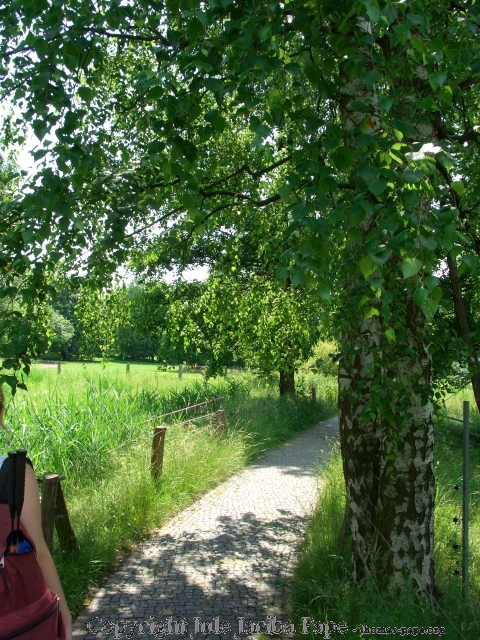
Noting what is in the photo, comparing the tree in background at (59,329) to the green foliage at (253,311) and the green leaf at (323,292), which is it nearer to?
the green foliage at (253,311)

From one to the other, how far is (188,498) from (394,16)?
6965 mm

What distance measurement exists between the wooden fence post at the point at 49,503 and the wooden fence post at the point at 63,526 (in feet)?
0.36

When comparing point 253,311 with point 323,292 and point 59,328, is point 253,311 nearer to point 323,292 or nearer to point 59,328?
point 323,292

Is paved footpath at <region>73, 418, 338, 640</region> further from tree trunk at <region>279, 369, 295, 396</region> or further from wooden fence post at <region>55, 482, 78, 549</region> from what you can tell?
tree trunk at <region>279, 369, 295, 396</region>

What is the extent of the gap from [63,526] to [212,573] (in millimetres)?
1449

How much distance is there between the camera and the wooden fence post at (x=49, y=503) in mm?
5055

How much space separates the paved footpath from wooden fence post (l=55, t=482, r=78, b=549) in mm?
492

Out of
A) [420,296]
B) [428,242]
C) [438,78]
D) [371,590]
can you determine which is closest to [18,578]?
[420,296]

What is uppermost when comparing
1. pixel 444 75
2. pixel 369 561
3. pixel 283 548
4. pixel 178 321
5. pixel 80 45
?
pixel 80 45

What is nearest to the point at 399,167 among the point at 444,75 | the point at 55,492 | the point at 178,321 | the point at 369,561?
the point at 444,75

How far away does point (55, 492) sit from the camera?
16.8 feet

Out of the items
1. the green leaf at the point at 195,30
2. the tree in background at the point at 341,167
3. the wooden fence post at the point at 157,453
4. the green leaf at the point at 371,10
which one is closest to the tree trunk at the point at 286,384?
the wooden fence post at the point at 157,453

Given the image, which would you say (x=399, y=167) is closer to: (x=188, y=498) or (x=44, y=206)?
(x=44, y=206)

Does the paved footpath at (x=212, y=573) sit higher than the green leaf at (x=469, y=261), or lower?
lower
